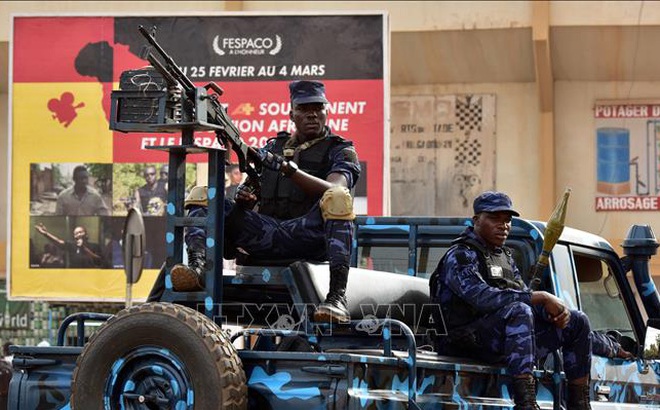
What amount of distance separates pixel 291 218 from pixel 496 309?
1.28 metres

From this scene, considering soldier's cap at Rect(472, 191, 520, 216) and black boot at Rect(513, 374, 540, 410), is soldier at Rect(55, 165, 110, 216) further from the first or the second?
black boot at Rect(513, 374, 540, 410)

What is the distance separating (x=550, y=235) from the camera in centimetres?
709

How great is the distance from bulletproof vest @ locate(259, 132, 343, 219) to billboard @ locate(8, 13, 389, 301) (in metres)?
9.03

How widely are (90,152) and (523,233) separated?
10.2 meters

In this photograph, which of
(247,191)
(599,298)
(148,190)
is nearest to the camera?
(247,191)

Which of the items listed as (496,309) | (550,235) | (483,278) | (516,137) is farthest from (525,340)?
(516,137)

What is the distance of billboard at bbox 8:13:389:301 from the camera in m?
16.6

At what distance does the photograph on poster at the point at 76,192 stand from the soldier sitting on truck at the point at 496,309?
1035cm

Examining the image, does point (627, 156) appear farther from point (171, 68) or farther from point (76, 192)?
point (171, 68)

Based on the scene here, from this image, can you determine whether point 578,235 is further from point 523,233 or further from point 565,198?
point 565,198

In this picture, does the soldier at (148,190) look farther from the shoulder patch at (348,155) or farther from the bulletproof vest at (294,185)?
the shoulder patch at (348,155)

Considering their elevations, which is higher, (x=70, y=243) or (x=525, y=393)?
(x=70, y=243)

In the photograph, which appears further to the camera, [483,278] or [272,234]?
[272,234]

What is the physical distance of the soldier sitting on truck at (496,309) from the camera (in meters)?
6.66
